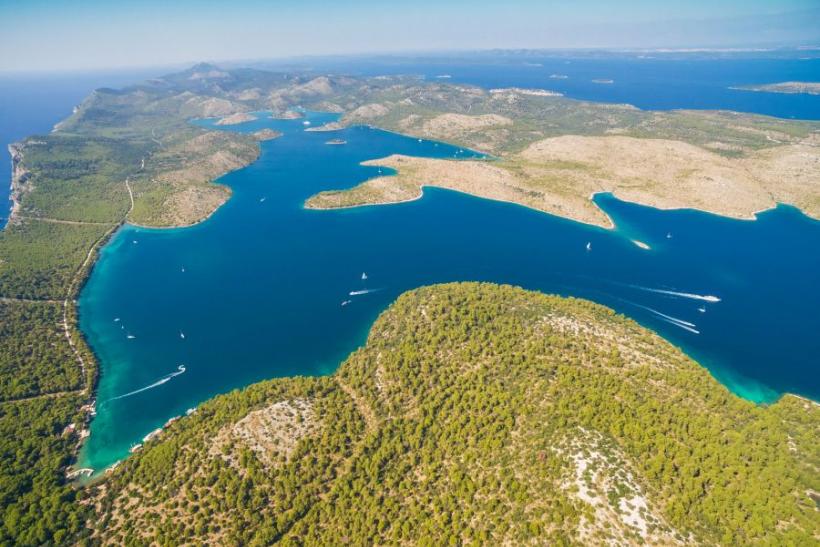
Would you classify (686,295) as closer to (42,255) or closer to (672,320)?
(672,320)

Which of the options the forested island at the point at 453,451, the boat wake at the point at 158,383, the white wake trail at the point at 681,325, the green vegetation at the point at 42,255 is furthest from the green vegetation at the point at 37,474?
the white wake trail at the point at 681,325

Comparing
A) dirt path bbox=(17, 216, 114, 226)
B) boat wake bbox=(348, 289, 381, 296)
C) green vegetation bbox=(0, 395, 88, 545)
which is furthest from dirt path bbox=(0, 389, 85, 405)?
dirt path bbox=(17, 216, 114, 226)

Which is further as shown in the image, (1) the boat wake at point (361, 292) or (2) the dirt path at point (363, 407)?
(1) the boat wake at point (361, 292)

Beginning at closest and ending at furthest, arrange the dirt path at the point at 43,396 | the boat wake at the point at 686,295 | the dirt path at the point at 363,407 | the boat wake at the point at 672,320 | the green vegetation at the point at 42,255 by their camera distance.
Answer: the dirt path at the point at 363,407 → the dirt path at the point at 43,396 → the boat wake at the point at 672,320 → the boat wake at the point at 686,295 → the green vegetation at the point at 42,255

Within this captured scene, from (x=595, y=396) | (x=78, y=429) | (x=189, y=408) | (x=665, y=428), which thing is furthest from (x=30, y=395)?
(x=665, y=428)

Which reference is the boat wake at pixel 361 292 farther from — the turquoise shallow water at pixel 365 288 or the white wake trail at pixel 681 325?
the white wake trail at pixel 681 325

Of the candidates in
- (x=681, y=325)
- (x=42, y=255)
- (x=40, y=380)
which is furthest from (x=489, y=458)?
(x=42, y=255)

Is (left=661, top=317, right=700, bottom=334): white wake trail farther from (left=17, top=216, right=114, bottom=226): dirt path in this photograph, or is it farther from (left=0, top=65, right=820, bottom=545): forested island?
(left=17, top=216, right=114, bottom=226): dirt path
